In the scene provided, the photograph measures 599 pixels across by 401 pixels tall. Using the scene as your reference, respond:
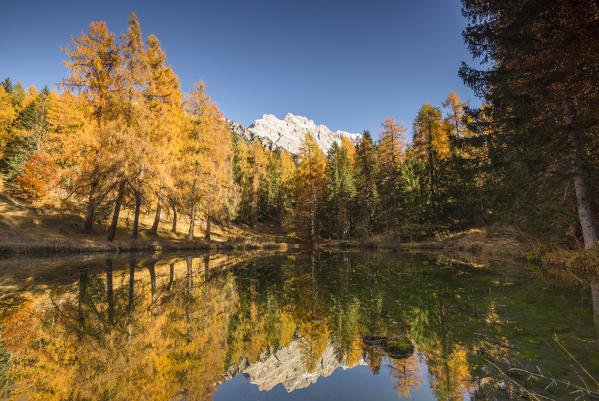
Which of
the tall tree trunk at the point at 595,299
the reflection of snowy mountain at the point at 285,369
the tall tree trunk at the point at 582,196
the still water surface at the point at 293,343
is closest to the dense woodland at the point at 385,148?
the tall tree trunk at the point at 582,196

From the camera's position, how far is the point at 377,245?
99.7ft

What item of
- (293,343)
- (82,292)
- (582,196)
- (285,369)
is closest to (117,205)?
(82,292)

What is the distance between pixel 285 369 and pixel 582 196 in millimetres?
12975

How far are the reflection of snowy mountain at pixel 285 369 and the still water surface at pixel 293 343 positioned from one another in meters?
0.02

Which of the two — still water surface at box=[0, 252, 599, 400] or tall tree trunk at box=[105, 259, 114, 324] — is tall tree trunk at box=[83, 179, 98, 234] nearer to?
tall tree trunk at box=[105, 259, 114, 324]

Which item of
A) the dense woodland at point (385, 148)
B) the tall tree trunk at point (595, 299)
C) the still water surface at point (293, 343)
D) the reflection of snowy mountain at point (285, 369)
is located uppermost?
the dense woodland at point (385, 148)

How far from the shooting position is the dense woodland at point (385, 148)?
989cm

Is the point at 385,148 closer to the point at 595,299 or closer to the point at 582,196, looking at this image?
the point at 582,196

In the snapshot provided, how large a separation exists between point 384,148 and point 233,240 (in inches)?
868

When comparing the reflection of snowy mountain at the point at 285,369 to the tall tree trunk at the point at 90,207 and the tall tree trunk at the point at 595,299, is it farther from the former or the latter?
the tall tree trunk at the point at 90,207

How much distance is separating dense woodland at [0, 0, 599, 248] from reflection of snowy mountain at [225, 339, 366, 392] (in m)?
9.42

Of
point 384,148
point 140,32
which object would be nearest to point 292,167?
point 384,148

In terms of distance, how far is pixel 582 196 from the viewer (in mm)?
10109

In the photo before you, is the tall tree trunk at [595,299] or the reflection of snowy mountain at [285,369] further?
the tall tree trunk at [595,299]
